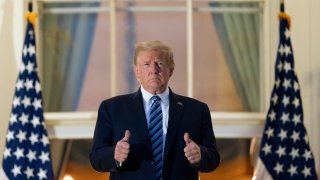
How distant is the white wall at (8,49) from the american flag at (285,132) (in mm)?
1629

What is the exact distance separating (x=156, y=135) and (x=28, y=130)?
1413 mm

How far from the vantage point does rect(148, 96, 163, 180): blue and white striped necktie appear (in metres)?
2.65

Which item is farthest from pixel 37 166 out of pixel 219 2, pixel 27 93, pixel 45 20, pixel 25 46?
pixel 219 2

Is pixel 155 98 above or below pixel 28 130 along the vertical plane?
above

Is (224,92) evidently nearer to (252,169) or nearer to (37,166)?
(252,169)

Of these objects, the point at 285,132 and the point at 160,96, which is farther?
the point at 285,132

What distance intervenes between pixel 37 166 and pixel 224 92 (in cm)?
132

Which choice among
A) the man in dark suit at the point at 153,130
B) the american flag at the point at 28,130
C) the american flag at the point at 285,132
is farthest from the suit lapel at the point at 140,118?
the american flag at the point at 285,132

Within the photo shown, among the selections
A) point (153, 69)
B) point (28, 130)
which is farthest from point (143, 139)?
point (28, 130)

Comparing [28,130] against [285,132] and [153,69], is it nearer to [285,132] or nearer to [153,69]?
[153,69]

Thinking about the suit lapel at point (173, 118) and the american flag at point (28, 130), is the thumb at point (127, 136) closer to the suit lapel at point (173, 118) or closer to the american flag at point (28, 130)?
the suit lapel at point (173, 118)

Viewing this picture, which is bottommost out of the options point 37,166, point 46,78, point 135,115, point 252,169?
point 252,169

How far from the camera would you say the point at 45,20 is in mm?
4254

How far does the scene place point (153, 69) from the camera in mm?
2662
